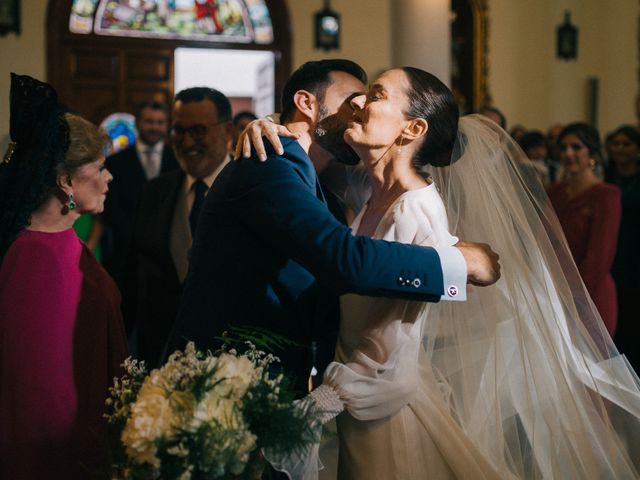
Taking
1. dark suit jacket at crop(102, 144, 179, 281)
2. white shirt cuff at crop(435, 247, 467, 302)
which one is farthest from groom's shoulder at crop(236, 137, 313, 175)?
dark suit jacket at crop(102, 144, 179, 281)

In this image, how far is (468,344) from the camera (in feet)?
8.19

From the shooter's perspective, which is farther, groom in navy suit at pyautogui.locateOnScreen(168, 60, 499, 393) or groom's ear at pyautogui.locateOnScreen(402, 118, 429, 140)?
groom's ear at pyautogui.locateOnScreen(402, 118, 429, 140)

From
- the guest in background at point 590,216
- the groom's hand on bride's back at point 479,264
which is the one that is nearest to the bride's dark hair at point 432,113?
the groom's hand on bride's back at point 479,264

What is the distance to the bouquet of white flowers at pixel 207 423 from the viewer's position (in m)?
1.61

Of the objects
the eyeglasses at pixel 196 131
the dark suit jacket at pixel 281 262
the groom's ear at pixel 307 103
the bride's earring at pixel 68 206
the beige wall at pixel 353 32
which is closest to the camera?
the dark suit jacket at pixel 281 262

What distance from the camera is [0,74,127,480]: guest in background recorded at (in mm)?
2482

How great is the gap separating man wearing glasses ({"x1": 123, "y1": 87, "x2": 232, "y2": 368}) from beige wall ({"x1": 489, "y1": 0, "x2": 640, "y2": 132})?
8405 mm

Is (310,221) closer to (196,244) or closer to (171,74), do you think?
(196,244)

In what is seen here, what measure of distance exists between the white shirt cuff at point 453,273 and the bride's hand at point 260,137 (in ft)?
1.48

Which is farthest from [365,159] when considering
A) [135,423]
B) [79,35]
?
[79,35]

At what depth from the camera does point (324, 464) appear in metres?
2.44

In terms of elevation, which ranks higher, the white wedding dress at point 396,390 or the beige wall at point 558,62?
the beige wall at point 558,62

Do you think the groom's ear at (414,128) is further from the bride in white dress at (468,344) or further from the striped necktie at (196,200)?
the striped necktie at (196,200)

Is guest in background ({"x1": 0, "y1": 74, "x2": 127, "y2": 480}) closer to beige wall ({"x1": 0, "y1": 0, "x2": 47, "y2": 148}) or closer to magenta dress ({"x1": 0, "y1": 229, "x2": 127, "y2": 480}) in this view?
magenta dress ({"x1": 0, "y1": 229, "x2": 127, "y2": 480})
